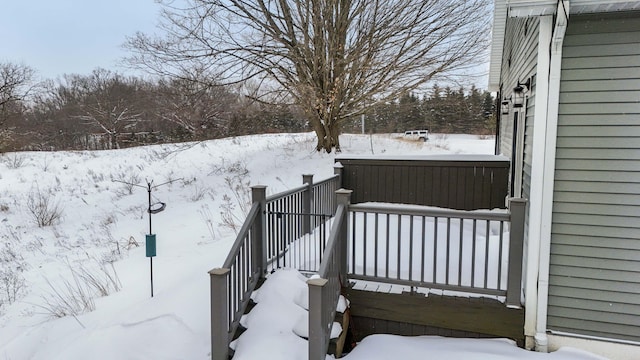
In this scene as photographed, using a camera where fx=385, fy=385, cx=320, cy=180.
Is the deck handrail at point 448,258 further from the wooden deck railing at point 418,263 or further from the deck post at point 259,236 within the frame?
the deck post at point 259,236

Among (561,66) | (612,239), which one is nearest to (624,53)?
(561,66)

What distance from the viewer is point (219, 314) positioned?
3105 mm

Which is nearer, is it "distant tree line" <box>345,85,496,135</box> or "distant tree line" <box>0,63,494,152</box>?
"distant tree line" <box>0,63,494,152</box>

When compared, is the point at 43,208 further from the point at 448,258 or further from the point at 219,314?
the point at 448,258

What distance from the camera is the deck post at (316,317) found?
2.88 m

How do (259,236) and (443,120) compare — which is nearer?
(259,236)

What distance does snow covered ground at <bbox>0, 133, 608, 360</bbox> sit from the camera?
136 inches

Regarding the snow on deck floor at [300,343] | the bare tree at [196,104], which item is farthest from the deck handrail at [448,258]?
the bare tree at [196,104]

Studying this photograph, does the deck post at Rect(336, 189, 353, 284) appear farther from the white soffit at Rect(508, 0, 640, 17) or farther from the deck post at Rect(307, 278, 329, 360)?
the white soffit at Rect(508, 0, 640, 17)

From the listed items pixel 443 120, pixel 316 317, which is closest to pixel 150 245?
pixel 316 317

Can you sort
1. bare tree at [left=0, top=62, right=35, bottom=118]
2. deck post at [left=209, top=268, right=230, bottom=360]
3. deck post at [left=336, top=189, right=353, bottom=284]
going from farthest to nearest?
bare tree at [left=0, top=62, right=35, bottom=118], deck post at [left=336, top=189, right=353, bottom=284], deck post at [left=209, top=268, right=230, bottom=360]

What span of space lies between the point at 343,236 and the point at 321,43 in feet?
24.2

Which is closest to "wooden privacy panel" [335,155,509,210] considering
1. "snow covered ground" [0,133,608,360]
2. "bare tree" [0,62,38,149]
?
"snow covered ground" [0,133,608,360]

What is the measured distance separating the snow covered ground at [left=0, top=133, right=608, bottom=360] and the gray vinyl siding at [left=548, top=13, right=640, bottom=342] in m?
0.50
